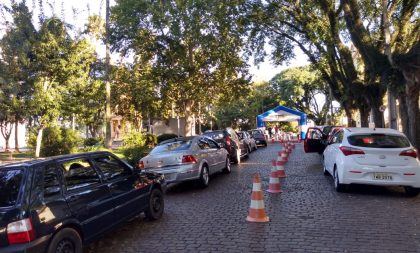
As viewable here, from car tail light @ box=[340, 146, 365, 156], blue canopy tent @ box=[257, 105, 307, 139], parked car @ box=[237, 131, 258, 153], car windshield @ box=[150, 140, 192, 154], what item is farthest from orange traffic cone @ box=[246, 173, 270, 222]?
blue canopy tent @ box=[257, 105, 307, 139]

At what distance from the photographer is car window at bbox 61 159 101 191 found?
17.7 ft

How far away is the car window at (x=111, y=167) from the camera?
6.22 metres

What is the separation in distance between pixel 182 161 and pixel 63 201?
18.2 ft

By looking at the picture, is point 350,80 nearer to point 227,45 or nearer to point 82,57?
point 227,45

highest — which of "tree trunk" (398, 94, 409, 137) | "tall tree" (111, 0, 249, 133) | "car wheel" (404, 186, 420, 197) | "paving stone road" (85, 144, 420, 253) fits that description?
"tall tree" (111, 0, 249, 133)

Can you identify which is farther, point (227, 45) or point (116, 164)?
point (227, 45)

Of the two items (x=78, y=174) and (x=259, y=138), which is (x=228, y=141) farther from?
(x=259, y=138)

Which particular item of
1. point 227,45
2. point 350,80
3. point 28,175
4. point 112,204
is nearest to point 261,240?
point 112,204

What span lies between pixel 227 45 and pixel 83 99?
10.1 m

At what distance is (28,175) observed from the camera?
485 cm

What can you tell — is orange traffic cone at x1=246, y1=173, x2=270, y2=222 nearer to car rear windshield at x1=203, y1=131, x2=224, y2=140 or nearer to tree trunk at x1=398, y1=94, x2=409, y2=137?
car rear windshield at x1=203, y1=131, x2=224, y2=140

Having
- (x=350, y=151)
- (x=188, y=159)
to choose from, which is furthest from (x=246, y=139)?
(x=350, y=151)

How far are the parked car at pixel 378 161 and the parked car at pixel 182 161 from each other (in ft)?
11.7

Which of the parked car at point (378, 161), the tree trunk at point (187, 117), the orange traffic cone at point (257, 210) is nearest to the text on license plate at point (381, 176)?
the parked car at point (378, 161)
